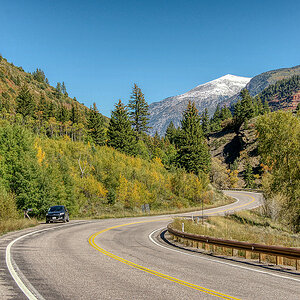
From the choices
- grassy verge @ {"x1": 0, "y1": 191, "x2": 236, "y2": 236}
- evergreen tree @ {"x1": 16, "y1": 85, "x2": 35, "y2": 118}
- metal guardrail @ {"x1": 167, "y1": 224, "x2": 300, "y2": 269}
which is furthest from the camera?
evergreen tree @ {"x1": 16, "y1": 85, "x2": 35, "y2": 118}

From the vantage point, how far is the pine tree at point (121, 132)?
219 ft

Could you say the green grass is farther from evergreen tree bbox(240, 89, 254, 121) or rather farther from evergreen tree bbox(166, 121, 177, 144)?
evergreen tree bbox(166, 121, 177, 144)

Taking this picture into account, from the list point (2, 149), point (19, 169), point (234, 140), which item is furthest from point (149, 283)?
point (234, 140)

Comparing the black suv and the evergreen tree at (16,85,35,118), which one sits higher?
the evergreen tree at (16,85,35,118)

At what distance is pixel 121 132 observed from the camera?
68250mm

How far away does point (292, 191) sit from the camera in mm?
29547

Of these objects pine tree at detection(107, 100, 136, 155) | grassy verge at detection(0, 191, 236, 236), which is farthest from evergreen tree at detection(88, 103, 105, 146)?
grassy verge at detection(0, 191, 236, 236)

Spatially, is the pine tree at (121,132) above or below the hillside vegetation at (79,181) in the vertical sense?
above

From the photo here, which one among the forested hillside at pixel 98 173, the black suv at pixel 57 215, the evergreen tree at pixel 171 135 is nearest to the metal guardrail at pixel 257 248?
the black suv at pixel 57 215

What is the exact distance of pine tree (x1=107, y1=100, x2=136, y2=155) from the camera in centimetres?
6675

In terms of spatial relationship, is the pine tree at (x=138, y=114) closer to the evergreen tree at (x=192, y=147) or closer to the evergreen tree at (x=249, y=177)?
the evergreen tree at (x=192, y=147)

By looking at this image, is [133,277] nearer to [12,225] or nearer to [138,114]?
[12,225]

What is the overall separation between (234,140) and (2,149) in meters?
113

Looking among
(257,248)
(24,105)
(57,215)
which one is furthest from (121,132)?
(257,248)
